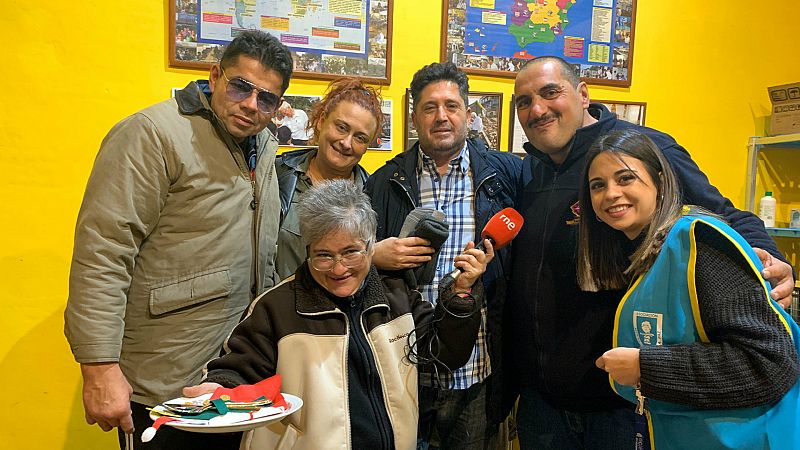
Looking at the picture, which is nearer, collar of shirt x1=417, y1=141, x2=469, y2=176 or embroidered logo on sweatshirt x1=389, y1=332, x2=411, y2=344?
embroidered logo on sweatshirt x1=389, y1=332, x2=411, y2=344

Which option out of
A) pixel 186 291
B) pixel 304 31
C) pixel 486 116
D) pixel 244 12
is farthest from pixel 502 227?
pixel 244 12

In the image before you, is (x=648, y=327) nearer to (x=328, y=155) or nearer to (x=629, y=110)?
(x=328, y=155)

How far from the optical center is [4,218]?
230cm

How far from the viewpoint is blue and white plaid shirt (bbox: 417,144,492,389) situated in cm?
197

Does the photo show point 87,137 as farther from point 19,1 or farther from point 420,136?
point 420,136

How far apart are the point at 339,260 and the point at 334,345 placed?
23 cm

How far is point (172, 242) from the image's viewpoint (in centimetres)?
171

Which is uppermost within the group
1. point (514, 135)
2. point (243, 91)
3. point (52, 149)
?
point (243, 91)

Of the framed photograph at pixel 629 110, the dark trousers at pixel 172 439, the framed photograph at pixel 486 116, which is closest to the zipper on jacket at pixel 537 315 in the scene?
A: the framed photograph at pixel 486 116

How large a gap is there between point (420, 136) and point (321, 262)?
75cm

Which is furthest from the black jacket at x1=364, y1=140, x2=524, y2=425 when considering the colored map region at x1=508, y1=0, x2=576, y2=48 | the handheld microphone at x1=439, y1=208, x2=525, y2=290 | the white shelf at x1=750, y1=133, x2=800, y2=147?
the white shelf at x1=750, y1=133, x2=800, y2=147

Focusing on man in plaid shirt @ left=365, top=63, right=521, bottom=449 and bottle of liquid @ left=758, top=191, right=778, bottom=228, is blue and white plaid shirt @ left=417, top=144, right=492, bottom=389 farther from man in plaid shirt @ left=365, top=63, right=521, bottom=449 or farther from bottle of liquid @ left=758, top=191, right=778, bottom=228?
bottle of liquid @ left=758, top=191, right=778, bottom=228

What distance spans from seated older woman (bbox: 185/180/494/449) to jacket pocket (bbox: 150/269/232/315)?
24 cm

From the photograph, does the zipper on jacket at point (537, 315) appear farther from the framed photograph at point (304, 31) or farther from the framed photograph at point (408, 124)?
the framed photograph at point (304, 31)
